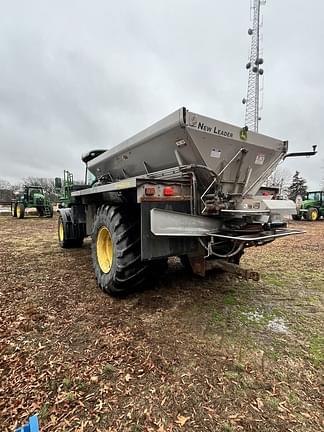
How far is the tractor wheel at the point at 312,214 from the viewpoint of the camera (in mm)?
17825

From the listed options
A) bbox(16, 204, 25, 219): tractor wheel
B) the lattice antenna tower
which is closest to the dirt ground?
the lattice antenna tower

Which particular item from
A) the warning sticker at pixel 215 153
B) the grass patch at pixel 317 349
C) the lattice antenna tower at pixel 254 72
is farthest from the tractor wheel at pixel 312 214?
the grass patch at pixel 317 349

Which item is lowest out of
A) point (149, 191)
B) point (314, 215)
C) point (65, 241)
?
point (65, 241)

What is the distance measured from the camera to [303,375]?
6.64 ft

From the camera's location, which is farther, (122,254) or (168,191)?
(122,254)

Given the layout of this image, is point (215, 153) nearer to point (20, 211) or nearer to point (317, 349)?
point (317, 349)

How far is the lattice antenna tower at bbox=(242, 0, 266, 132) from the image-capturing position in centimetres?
1333

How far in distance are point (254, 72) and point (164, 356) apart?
14972 millimetres

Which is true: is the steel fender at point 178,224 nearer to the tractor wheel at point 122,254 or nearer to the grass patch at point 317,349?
the tractor wheel at point 122,254

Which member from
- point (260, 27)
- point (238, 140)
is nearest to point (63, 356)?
point (238, 140)

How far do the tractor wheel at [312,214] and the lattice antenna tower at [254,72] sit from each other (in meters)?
7.83

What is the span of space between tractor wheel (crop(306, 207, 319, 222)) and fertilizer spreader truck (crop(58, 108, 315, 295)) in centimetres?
1634

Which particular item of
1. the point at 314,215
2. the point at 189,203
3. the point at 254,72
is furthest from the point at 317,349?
the point at 314,215

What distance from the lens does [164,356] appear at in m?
2.22
